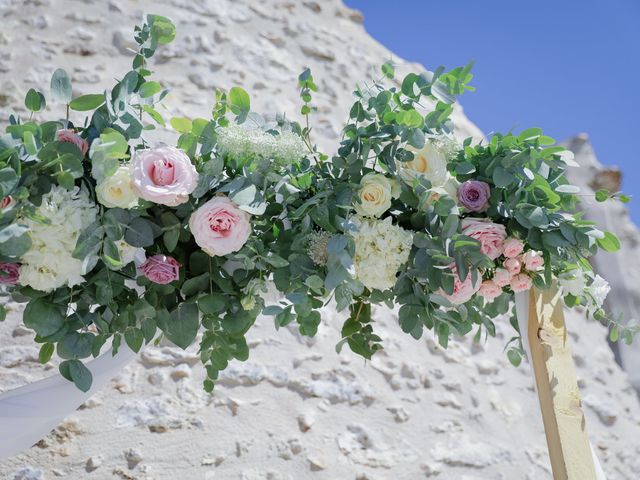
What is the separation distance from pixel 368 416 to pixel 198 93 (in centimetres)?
196

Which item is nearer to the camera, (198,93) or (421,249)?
(421,249)

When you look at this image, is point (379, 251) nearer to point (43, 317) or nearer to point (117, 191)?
point (117, 191)

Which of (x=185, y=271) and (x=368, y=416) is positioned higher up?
(x=185, y=271)

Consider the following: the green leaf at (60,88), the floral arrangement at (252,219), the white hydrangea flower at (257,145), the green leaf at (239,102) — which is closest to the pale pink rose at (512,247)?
the floral arrangement at (252,219)

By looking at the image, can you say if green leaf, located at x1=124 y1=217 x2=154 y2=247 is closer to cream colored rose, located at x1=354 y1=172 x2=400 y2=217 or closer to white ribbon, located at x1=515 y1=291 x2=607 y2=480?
cream colored rose, located at x1=354 y1=172 x2=400 y2=217

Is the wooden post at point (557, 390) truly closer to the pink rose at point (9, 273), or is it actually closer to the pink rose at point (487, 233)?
the pink rose at point (487, 233)

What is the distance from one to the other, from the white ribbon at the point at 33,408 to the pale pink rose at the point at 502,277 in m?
0.91

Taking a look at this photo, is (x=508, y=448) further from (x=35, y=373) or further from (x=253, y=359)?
(x=35, y=373)

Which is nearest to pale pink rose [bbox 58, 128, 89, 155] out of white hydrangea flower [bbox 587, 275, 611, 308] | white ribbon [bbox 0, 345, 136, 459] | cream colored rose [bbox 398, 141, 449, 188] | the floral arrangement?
the floral arrangement

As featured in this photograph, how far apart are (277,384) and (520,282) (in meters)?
1.64

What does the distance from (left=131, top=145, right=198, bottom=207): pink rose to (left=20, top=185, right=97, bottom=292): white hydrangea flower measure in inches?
5.1

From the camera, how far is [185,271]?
4.93 ft

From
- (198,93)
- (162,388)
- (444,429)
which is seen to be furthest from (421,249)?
(198,93)

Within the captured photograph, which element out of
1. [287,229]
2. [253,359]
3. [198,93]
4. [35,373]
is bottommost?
[35,373]
